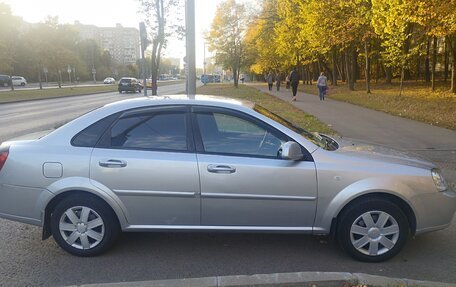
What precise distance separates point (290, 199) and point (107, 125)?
6.37 ft

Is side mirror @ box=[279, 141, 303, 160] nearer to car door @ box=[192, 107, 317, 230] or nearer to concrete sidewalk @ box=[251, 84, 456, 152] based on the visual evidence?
car door @ box=[192, 107, 317, 230]

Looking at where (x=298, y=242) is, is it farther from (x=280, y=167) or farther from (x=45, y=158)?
(x=45, y=158)

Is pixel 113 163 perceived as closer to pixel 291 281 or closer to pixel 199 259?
pixel 199 259

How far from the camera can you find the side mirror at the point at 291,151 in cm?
348

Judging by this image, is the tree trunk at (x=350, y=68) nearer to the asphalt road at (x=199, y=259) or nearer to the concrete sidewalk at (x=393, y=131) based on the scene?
the concrete sidewalk at (x=393, y=131)

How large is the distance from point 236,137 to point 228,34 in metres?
38.3

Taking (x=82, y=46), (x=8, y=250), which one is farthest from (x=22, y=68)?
(x=8, y=250)

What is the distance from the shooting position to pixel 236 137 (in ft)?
12.9

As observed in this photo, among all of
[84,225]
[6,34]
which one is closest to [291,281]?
[84,225]

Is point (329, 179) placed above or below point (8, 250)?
above

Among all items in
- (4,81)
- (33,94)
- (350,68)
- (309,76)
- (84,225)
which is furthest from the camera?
(309,76)

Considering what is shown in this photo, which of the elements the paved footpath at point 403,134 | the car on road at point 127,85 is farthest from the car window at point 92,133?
the car on road at point 127,85

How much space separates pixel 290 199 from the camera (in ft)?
11.7

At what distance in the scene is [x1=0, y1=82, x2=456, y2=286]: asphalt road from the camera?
3.45 metres
